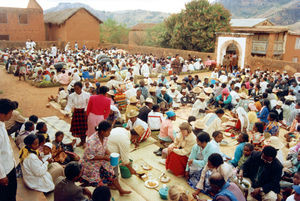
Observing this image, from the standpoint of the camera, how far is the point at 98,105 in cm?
530

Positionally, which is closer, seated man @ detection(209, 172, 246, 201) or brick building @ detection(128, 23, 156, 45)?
seated man @ detection(209, 172, 246, 201)

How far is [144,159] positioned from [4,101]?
3.29m

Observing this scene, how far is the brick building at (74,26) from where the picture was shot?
28594 mm

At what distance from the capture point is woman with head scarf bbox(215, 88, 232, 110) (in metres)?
8.85

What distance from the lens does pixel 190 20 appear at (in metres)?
23.2

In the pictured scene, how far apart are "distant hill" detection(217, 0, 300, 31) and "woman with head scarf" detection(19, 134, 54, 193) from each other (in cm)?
5869

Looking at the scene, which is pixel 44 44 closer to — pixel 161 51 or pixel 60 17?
pixel 60 17

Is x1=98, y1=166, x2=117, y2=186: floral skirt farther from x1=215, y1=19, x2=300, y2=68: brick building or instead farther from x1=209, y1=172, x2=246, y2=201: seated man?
x1=215, y1=19, x2=300, y2=68: brick building

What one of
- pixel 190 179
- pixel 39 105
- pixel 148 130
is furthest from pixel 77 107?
pixel 39 105

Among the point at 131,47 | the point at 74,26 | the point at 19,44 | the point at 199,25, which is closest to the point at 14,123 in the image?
the point at 199,25

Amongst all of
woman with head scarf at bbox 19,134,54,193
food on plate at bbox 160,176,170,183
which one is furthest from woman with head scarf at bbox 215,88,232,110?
woman with head scarf at bbox 19,134,54,193

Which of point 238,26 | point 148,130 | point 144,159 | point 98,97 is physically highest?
point 238,26

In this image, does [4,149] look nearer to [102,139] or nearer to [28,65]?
[102,139]

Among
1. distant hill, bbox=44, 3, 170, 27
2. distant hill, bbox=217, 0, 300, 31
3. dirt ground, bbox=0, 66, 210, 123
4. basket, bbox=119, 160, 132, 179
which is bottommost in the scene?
basket, bbox=119, 160, 132, 179
